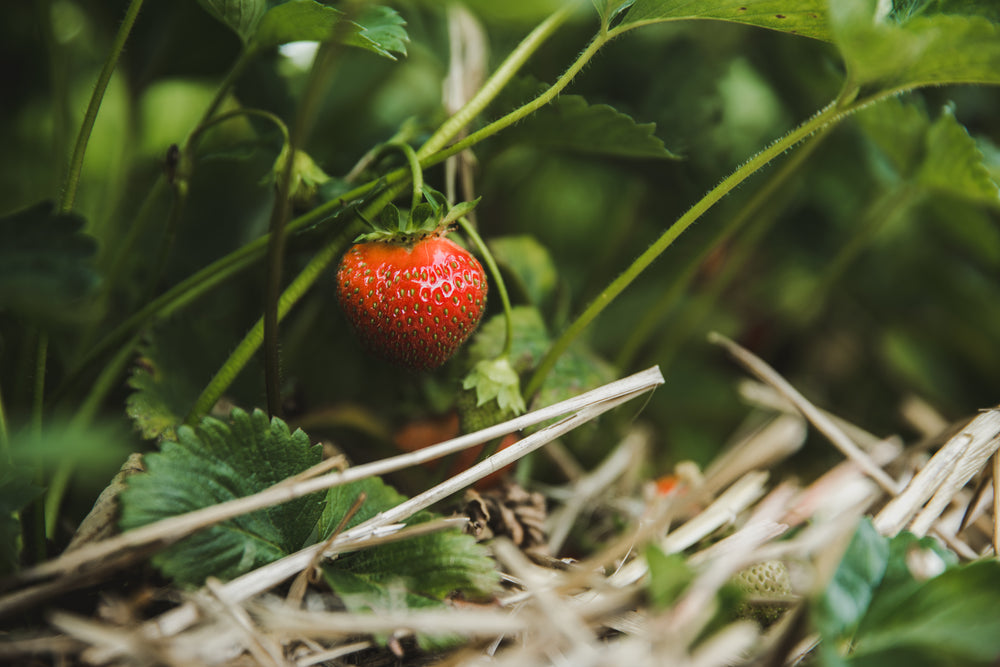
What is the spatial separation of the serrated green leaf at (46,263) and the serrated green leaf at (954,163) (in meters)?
0.91

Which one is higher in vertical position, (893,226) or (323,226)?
(323,226)

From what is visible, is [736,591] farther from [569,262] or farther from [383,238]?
[569,262]

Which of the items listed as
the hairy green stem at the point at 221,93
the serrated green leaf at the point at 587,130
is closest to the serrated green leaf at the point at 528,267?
the serrated green leaf at the point at 587,130

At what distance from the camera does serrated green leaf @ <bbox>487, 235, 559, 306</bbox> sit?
911mm

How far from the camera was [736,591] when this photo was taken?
0.49 m

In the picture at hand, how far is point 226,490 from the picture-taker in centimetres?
61

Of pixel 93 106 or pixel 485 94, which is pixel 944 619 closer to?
pixel 485 94

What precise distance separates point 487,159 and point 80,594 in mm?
655

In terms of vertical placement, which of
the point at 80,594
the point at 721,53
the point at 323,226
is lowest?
the point at 80,594

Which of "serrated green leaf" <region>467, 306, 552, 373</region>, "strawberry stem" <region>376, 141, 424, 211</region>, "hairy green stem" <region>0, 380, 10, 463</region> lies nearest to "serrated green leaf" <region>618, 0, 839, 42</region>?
"strawberry stem" <region>376, 141, 424, 211</region>

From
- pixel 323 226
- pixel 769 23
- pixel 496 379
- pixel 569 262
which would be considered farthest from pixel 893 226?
pixel 323 226

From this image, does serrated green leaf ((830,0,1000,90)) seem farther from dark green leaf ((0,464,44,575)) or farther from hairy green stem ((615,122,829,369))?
dark green leaf ((0,464,44,575))

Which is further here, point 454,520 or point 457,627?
point 454,520

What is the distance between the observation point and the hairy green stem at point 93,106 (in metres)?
0.64
